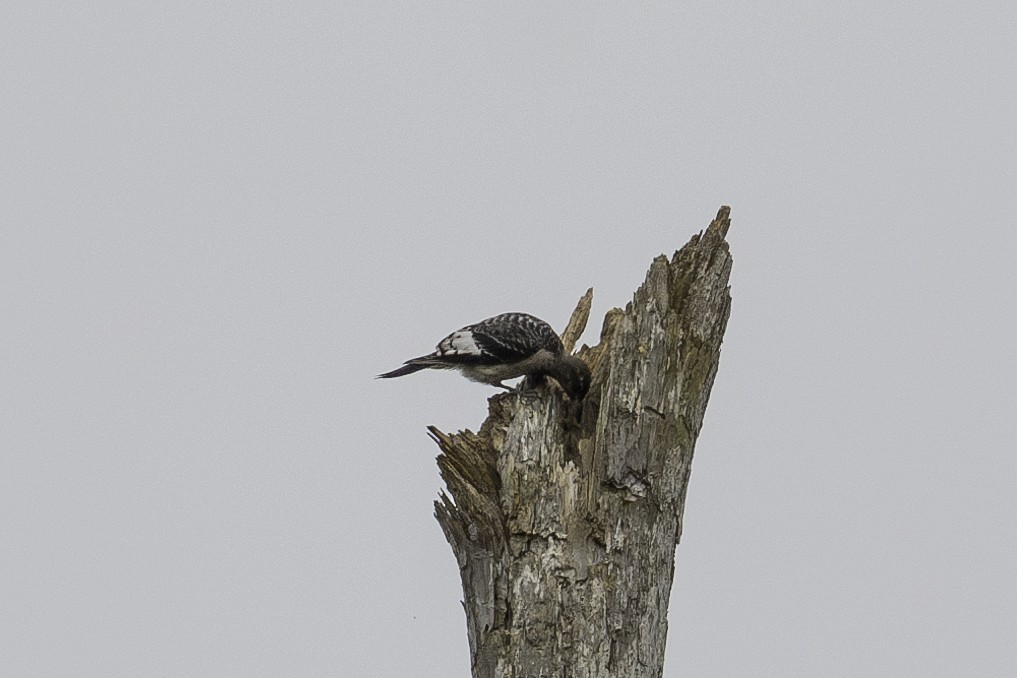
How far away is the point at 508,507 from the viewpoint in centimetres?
586

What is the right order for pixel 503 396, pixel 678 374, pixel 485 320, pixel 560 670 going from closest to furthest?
pixel 560 670 → pixel 678 374 → pixel 503 396 → pixel 485 320

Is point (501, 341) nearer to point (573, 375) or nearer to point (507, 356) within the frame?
point (507, 356)

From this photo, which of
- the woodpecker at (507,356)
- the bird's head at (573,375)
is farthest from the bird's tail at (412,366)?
the bird's head at (573,375)

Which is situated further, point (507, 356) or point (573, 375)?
point (507, 356)

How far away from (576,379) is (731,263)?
1026mm

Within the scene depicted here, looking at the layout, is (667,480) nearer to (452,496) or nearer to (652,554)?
(652,554)

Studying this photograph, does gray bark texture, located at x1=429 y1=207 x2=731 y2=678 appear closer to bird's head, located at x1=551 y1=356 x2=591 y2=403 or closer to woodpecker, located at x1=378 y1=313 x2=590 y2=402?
bird's head, located at x1=551 y1=356 x2=591 y2=403

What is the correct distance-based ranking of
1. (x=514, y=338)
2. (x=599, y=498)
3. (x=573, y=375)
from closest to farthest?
(x=599, y=498) < (x=573, y=375) < (x=514, y=338)

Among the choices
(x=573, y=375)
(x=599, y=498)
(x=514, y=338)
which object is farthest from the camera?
(x=514, y=338)

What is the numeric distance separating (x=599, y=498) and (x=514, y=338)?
A: 130 cm

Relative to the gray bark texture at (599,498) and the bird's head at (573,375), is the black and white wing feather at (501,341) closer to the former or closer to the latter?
the bird's head at (573,375)

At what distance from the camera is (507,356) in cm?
701

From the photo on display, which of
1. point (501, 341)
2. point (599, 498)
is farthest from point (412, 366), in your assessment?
point (599, 498)

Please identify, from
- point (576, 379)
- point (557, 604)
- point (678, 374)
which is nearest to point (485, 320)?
point (576, 379)
